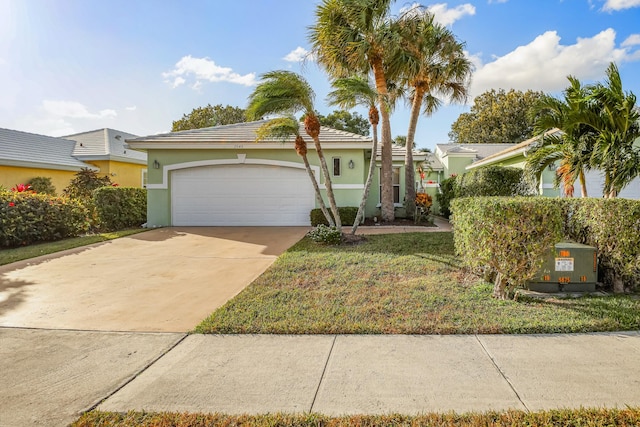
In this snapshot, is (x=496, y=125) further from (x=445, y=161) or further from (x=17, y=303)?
(x=17, y=303)

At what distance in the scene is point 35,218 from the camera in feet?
33.0

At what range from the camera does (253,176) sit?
13.7 m

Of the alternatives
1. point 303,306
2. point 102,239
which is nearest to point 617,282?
point 303,306

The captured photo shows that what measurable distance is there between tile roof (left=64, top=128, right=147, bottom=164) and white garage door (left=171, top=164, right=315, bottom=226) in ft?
24.8

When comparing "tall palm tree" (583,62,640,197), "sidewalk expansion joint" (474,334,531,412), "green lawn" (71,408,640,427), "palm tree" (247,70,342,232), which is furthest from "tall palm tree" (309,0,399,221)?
"green lawn" (71,408,640,427)

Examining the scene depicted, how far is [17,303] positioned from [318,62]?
10.7m

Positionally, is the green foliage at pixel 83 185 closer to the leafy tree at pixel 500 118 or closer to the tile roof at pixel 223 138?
the tile roof at pixel 223 138

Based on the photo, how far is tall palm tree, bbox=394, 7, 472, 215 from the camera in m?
11.6

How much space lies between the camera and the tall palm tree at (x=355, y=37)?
35.2ft

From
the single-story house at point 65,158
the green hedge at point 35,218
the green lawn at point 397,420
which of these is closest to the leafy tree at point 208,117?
the single-story house at point 65,158

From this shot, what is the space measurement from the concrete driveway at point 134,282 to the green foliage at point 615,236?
573cm

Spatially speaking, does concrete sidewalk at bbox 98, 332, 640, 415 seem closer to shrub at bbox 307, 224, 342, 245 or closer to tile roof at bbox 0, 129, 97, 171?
shrub at bbox 307, 224, 342, 245

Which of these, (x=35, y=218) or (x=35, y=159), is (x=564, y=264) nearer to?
(x=35, y=218)

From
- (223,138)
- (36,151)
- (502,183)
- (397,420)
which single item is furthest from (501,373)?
(36,151)
